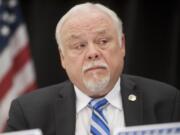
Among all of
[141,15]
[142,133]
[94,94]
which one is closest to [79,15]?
[94,94]

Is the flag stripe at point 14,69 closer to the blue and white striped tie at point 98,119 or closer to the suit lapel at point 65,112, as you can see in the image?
the suit lapel at point 65,112

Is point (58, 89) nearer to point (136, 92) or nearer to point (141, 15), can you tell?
point (136, 92)

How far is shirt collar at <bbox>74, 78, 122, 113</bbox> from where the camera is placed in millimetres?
2191

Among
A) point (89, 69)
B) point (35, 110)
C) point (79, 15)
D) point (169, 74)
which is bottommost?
point (169, 74)

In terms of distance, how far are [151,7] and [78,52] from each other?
1.71 meters

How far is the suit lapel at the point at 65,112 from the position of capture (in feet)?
7.10

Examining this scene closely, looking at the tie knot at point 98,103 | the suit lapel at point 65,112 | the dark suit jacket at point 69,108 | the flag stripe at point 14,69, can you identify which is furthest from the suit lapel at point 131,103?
the flag stripe at point 14,69

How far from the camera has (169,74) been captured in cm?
376

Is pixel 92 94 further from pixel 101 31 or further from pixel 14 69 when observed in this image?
pixel 14 69

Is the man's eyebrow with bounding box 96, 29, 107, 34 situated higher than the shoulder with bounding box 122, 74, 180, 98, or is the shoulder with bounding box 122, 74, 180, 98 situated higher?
the man's eyebrow with bounding box 96, 29, 107, 34

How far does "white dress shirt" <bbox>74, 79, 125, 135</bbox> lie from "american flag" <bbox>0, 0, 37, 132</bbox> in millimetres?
1349

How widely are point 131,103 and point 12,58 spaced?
1526mm

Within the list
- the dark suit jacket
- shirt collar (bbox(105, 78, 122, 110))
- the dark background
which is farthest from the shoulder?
the dark background

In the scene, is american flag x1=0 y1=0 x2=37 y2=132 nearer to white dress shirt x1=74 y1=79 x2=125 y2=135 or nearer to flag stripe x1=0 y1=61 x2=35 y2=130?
flag stripe x1=0 y1=61 x2=35 y2=130
